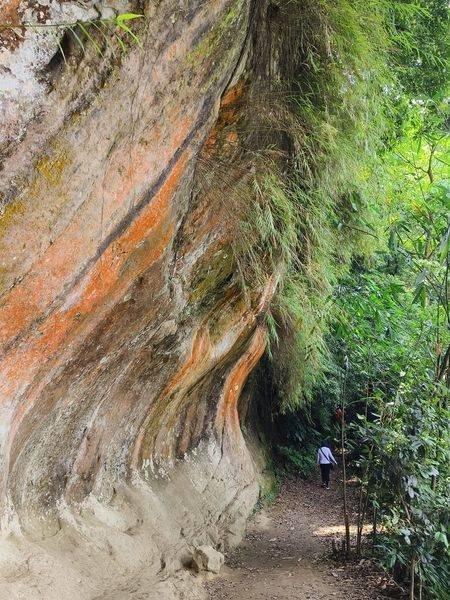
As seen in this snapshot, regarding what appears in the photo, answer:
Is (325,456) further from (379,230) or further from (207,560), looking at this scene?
(379,230)

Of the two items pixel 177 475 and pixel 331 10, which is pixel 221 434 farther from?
pixel 331 10

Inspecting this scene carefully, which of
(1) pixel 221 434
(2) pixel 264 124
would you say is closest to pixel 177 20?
(2) pixel 264 124

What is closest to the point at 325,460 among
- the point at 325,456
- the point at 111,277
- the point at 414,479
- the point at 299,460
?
the point at 325,456

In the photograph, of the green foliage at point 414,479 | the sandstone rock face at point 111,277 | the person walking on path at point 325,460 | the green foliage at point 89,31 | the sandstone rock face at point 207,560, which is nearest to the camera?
the green foliage at point 89,31

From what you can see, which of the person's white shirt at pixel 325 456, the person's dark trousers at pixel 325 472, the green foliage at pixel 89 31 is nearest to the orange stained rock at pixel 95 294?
the green foliage at pixel 89 31

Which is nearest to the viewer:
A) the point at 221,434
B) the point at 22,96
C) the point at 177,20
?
the point at 22,96

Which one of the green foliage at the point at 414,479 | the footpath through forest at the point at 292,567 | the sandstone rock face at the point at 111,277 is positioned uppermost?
the sandstone rock face at the point at 111,277

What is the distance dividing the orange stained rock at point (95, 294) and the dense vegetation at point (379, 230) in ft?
4.07

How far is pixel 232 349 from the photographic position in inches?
363

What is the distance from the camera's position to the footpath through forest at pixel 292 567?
6930 millimetres

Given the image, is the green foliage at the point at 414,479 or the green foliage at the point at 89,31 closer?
the green foliage at the point at 89,31

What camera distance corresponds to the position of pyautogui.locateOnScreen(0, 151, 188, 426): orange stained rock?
14.2 ft

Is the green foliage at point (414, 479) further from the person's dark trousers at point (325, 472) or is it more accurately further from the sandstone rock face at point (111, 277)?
the person's dark trousers at point (325, 472)

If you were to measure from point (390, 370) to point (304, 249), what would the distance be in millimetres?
2492
